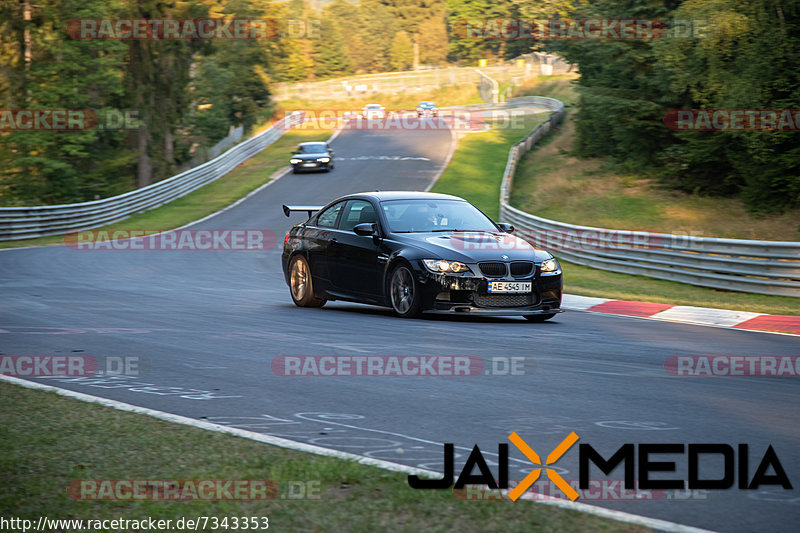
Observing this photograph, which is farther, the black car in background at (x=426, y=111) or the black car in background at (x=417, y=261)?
the black car in background at (x=426, y=111)

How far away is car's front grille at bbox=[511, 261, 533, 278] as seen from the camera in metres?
10.8

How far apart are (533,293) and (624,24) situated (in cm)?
→ 2576

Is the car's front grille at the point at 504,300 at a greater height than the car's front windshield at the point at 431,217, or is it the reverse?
the car's front windshield at the point at 431,217

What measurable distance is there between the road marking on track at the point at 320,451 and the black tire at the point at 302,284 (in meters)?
5.98

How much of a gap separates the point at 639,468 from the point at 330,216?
898 cm

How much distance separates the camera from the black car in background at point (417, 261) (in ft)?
35.1

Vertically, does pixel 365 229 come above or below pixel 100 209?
above

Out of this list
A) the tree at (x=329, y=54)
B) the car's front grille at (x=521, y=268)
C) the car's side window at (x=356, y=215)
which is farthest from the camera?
the tree at (x=329, y=54)

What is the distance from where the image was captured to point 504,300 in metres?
10.7

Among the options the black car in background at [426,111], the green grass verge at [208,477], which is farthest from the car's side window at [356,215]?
the black car in background at [426,111]

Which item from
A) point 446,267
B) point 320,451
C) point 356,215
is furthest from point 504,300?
point 320,451

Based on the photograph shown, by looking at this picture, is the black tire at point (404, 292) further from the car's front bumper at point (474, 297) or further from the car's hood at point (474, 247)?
the car's hood at point (474, 247)

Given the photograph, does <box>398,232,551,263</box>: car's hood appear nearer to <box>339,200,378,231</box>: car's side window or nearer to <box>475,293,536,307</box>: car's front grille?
<box>475,293,536,307</box>: car's front grille

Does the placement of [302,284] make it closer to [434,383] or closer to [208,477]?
[434,383]
